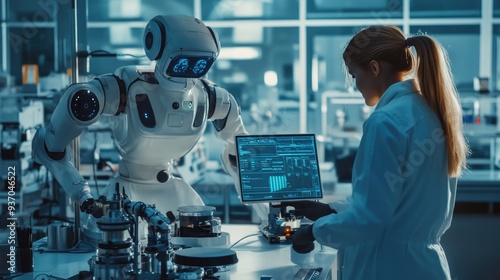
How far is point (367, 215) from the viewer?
5.70 ft

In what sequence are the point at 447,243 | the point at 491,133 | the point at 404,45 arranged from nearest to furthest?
the point at 404,45
the point at 447,243
the point at 491,133

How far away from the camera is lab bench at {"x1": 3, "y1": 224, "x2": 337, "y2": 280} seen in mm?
2273

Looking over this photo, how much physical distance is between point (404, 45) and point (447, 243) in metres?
2.01

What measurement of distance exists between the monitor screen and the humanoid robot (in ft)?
0.77

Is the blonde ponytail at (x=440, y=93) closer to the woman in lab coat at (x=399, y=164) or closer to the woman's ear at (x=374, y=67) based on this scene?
the woman in lab coat at (x=399, y=164)

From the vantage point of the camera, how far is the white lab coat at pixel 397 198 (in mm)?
1734

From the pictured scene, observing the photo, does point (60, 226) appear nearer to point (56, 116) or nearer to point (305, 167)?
point (56, 116)

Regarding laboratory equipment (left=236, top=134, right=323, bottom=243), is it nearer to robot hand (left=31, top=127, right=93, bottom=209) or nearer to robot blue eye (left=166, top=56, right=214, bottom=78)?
→ robot blue eye (left=166, top=56, right=214, bottom=78)

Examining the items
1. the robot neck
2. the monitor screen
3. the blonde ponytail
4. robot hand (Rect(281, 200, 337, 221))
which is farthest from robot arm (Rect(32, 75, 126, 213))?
the blonde ponytail

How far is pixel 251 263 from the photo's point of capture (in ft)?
7.99

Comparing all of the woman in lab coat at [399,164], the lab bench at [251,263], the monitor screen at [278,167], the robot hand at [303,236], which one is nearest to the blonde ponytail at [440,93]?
the woman in lab coat at [399,164]

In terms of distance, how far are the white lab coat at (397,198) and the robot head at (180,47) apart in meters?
0.86

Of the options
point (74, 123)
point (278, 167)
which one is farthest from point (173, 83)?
point (278, 167)

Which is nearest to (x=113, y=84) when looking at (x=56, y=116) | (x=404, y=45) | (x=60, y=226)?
(x=56, y=116)
